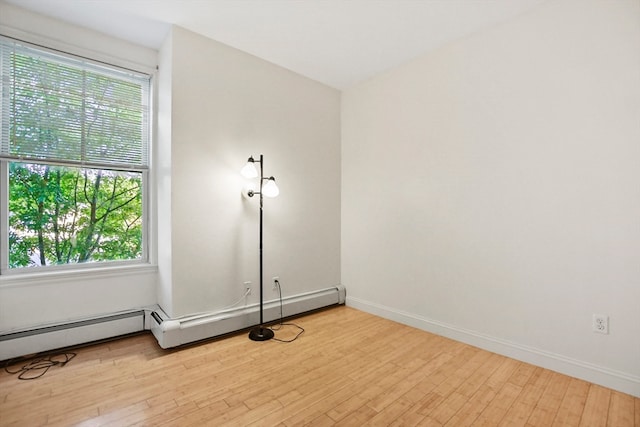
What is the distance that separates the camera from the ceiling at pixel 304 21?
2.48 m

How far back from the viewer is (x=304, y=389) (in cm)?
208

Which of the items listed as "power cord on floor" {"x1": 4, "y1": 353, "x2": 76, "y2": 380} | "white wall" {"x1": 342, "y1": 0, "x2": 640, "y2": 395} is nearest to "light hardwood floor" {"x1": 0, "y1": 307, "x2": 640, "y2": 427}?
"power cord on floor" {"x1": 4, "y1": 353, "x2": 76, "y2": 380}

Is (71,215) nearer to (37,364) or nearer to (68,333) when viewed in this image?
(68,333)

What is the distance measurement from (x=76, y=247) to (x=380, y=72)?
3630 mm

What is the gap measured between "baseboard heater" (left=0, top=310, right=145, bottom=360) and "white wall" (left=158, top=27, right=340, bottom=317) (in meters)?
0.39

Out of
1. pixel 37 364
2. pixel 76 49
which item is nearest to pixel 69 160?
pixel 76 49

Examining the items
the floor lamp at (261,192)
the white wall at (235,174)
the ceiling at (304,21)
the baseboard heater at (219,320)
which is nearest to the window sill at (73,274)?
the white wall at (235,174)

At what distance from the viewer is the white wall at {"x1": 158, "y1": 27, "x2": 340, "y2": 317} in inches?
110

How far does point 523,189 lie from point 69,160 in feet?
12.8

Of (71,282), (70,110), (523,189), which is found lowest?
(71,282)

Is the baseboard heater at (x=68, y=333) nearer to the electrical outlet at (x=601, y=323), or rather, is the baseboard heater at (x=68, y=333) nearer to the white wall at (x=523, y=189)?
the white wall at (x=523, y=189)

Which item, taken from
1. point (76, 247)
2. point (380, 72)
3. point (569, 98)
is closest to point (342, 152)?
point (380, 72)

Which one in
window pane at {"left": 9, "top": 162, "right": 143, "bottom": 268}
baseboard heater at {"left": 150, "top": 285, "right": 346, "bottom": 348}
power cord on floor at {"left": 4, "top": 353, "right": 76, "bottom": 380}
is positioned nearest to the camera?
power cord on floor at {"left": 4, "top": 353, "right": 76, "bottom": 380}

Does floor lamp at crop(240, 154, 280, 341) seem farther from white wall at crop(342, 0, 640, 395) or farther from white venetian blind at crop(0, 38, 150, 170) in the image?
white wall at crop(342, 0, 640, 395)
